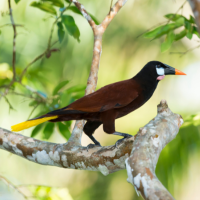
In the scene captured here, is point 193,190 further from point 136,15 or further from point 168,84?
point 136,15

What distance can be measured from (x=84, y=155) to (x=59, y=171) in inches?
79.9

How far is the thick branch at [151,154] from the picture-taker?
54cm

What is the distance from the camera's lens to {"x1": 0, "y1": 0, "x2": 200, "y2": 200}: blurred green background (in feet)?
7.76

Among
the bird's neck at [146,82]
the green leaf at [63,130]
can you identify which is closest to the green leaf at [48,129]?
the green leaf at [63,130]

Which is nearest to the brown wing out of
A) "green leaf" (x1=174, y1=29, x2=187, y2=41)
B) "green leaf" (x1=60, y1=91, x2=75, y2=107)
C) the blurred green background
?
"green leaf" (x1=60, y1=91, x2=75, y2=107)

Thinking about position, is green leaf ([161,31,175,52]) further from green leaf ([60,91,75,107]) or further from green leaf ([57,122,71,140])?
green leaf ([57,122,71,140])

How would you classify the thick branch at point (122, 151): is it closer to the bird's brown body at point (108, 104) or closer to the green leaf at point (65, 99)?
the bird's brown body at point (108, 104)

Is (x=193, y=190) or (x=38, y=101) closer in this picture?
(x=38, y=101)

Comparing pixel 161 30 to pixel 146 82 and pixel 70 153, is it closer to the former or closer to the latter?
pixel 146 82

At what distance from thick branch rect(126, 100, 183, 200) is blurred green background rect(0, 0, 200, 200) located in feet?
4.90

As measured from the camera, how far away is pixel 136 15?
2.65 m

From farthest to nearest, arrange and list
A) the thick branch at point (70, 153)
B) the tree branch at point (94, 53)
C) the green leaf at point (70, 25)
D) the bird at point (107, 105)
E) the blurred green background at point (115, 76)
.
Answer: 1. the blurred green background at point (115, 76)
2. the green leaf at point (70, 25)
3. the tree branch at point (94, 53)
4. the bird at point (107, 105)
5. the thick branch at point (70, 153)

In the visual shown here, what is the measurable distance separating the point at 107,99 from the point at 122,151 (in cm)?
26

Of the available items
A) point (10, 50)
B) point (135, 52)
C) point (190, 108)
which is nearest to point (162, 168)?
point (190, 108)
